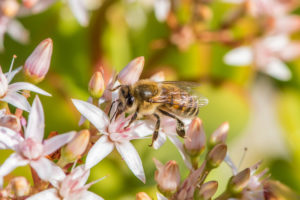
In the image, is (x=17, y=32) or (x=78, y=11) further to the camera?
(x=17, y=32)

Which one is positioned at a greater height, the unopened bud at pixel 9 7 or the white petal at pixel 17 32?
the unopened bud at pixel 9 7

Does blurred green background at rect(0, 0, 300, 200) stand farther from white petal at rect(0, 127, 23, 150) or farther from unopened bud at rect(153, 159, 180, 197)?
white petal at rect(0, 127, 23, 150)

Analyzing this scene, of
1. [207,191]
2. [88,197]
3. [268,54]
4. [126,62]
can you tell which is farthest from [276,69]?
[88,197]

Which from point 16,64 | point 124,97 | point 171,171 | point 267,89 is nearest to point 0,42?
point 16,64

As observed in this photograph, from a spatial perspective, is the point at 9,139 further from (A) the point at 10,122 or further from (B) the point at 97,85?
(B) the point at 97,85

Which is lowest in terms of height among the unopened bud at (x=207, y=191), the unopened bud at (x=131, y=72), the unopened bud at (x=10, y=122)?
the unopened bud at (x=207, y=191)

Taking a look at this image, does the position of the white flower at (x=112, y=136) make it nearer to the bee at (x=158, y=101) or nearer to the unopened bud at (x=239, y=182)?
the bee at (x=158, y=101)

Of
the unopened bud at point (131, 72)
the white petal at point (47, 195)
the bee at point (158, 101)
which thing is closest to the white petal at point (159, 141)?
the bee at point (158, 101)
